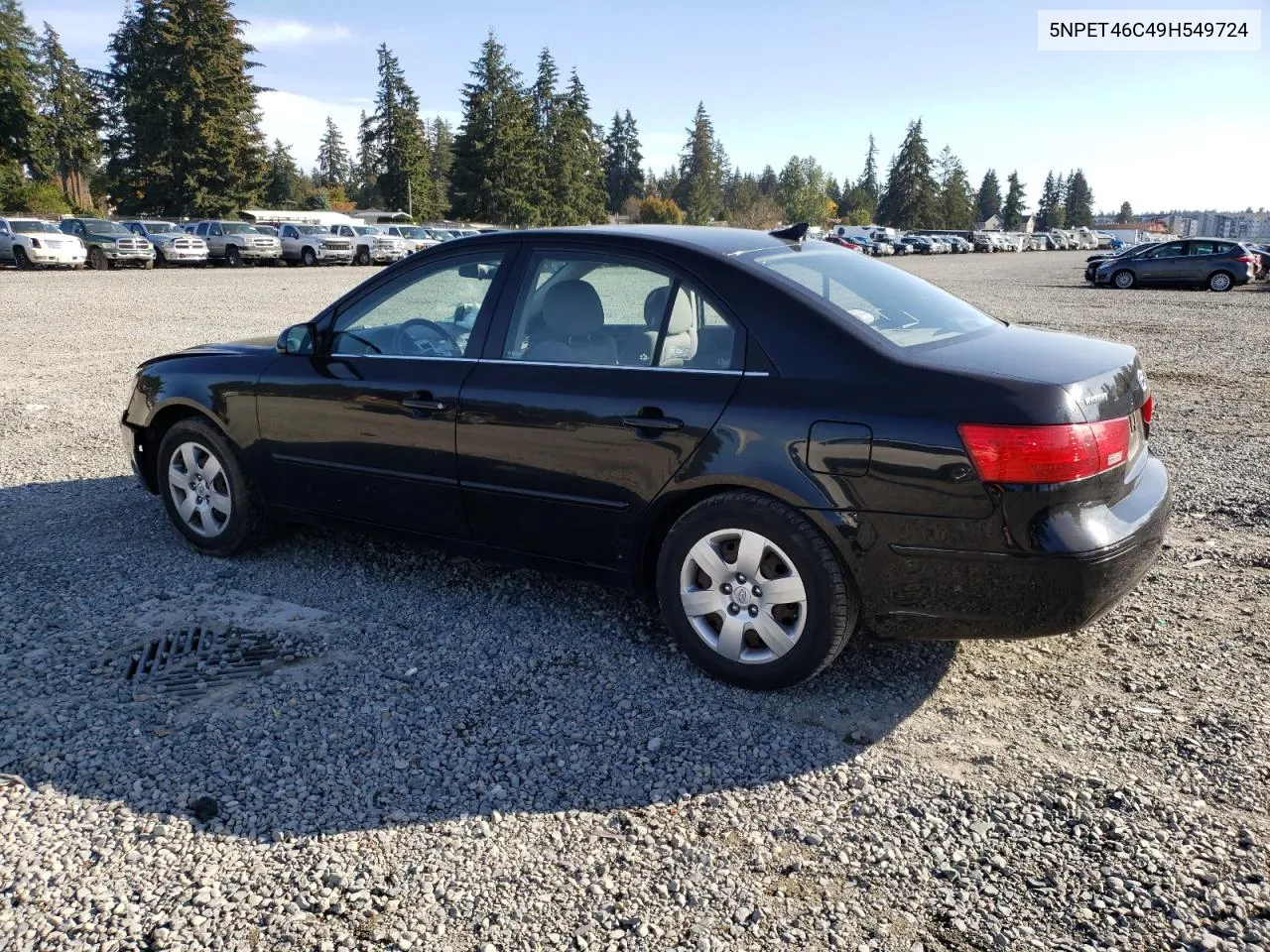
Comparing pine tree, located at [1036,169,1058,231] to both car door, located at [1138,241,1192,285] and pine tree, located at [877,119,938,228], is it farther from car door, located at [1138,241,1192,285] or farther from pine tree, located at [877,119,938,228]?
car door, located at [1138,241,1192,285]

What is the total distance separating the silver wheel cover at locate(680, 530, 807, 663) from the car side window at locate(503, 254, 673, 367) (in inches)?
32.4

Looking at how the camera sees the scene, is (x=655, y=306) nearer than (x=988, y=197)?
Yes

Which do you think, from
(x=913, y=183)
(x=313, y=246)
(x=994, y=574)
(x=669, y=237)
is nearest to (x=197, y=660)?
(x=669, y=237)

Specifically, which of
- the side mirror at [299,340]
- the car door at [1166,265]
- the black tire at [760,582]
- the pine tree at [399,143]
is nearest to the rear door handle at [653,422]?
the black tire at [760,582]

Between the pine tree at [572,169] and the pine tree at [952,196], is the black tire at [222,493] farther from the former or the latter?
the pine tree at [952,196]

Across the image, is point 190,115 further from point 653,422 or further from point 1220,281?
point 653,422

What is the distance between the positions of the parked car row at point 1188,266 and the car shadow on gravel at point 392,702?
28.2 m

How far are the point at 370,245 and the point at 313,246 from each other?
2.26 metres

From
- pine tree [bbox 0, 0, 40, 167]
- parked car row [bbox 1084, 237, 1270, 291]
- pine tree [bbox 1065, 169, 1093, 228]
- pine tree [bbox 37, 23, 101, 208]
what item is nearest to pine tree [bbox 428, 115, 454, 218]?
pine tree [bbox 37, 23, 101, 208]

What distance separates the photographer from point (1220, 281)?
89.4 feet

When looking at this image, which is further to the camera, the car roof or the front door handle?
the car roof

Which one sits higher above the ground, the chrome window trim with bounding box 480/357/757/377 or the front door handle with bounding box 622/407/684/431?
the chrome window trim with bounding box 480/357/757/377

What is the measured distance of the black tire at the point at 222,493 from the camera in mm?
4973

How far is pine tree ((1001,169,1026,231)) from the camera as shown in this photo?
147m
